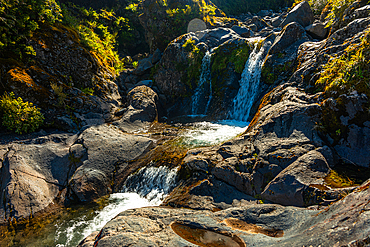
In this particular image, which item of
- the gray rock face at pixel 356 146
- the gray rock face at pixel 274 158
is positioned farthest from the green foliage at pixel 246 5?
the gray rock face at pixel 356 146

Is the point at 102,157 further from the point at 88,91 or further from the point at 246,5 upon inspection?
the point at 246,5

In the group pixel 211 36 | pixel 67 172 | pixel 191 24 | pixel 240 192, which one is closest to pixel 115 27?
pixel 191 24

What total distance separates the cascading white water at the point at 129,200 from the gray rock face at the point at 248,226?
7.37 ft

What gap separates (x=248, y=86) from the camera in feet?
44.8

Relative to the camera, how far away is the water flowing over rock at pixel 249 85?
1309cm

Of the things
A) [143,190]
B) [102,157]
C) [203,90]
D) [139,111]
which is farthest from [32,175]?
[203,90]

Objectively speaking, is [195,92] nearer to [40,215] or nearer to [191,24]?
[191,24]

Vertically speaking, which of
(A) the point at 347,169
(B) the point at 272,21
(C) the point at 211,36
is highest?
(B) the point at 272,21

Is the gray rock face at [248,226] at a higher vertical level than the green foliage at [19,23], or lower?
lower

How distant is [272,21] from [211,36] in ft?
34.6

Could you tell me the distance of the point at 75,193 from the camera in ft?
26.2

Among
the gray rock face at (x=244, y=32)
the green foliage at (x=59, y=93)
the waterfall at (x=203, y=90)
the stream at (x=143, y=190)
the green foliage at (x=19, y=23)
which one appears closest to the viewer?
the stream at (x=143, y=190)

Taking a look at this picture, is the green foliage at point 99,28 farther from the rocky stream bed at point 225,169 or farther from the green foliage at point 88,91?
the rocky stream bed at point 225,169

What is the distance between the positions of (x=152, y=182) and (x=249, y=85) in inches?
379
